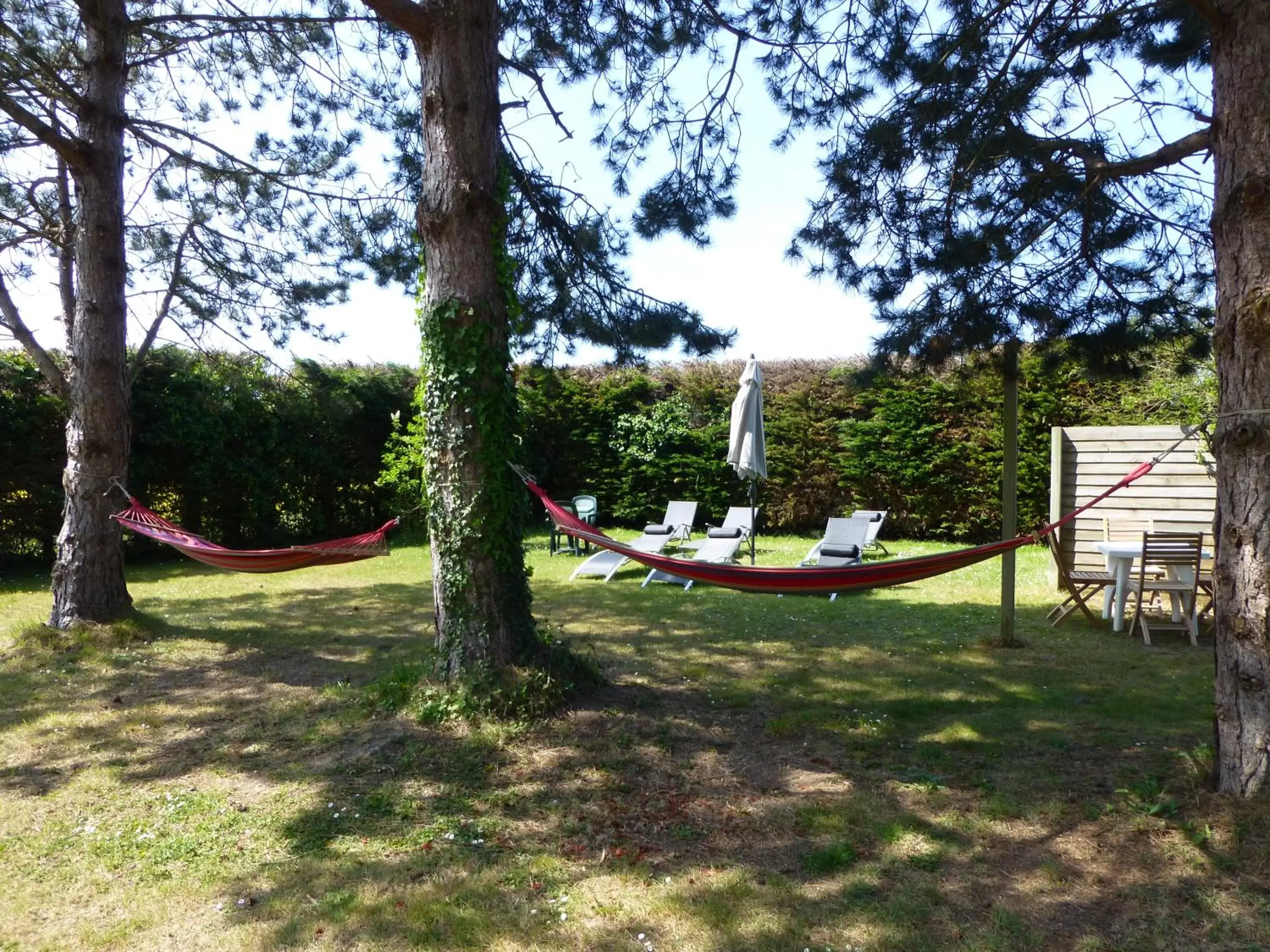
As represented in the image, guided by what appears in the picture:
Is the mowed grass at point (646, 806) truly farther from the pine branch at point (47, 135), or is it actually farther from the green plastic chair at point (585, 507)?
the green plastic chair at point (585, 507)

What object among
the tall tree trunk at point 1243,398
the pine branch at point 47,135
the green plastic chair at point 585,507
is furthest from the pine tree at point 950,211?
the green plastic chair at point 585,507

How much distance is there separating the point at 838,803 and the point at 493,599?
1.73 m

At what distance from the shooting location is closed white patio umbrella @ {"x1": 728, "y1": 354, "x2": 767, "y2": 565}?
8.59 m

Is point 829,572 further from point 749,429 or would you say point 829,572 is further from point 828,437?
point 828,437

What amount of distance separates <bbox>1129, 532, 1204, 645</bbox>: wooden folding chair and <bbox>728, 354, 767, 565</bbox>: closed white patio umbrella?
349 cm

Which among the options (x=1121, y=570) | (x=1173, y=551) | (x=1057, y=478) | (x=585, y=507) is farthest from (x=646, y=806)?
(x=585, y=507)

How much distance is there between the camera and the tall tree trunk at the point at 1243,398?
8.99 ft

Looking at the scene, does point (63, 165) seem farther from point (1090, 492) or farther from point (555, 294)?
point (1090, 492)

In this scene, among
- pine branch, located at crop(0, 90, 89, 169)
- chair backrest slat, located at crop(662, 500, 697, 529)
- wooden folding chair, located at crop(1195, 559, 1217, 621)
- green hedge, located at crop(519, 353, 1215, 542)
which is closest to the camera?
pine branch, located at crop(0, 90, 89, 169)

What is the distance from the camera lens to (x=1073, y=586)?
21.3ft

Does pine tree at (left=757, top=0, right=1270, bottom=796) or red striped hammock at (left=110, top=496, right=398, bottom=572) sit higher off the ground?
pine tree at (left=757, top=0, right=1270, bottom=796)

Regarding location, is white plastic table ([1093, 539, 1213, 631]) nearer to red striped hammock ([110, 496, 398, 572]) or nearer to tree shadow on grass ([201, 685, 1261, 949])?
tree shadow on grass ([201, 685, 1261, 949])

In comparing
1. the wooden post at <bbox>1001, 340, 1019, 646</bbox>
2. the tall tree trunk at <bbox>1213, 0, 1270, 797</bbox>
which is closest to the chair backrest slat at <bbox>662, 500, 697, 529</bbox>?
the wooden post at <bbox>1001, 340, 1019, 646</bbox>

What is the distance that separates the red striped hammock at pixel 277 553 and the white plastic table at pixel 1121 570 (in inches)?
186
